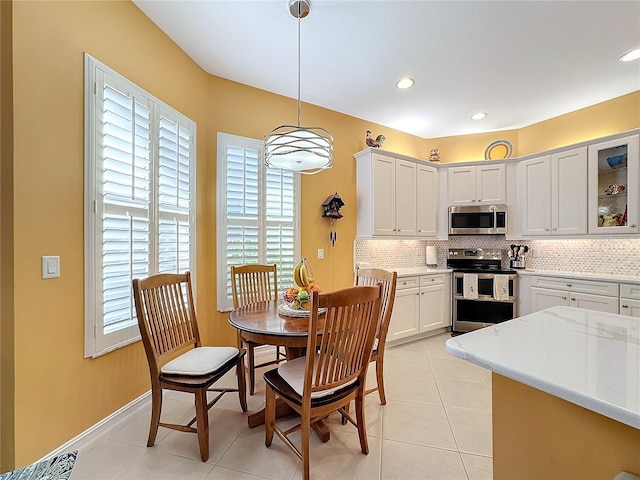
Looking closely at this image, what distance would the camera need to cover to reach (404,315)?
3.51m

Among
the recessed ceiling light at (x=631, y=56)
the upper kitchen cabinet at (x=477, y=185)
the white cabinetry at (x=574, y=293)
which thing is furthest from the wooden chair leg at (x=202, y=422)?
the recessed ceiling light at (x=631, y=56)

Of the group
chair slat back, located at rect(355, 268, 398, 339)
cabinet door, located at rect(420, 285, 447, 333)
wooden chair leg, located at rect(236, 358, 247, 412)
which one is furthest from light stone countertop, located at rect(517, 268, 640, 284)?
wooden chair leg, located at rect(236, 358, 247, 412)

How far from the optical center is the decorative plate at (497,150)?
4078 millimetres

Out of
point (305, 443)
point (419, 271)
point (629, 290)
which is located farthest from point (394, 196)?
point (305, 443)

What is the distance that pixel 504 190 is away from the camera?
3883mm

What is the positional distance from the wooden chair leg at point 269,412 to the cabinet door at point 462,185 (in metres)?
3.55

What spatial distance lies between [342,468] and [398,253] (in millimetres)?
2965

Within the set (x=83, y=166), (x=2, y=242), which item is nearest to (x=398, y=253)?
(x=83, y=166)

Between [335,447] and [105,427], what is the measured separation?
1.53 meters

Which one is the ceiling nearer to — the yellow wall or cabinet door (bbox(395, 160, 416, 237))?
the yellow wall

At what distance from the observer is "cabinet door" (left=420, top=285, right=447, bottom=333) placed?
145 inches

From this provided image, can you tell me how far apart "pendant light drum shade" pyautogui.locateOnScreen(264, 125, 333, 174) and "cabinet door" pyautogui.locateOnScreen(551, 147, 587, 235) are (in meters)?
3.09

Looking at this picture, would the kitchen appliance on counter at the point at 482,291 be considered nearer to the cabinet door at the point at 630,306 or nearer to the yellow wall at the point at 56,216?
the cabinet door at the point at 630,306

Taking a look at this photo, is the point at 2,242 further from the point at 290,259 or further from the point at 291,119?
the point at 291,119
